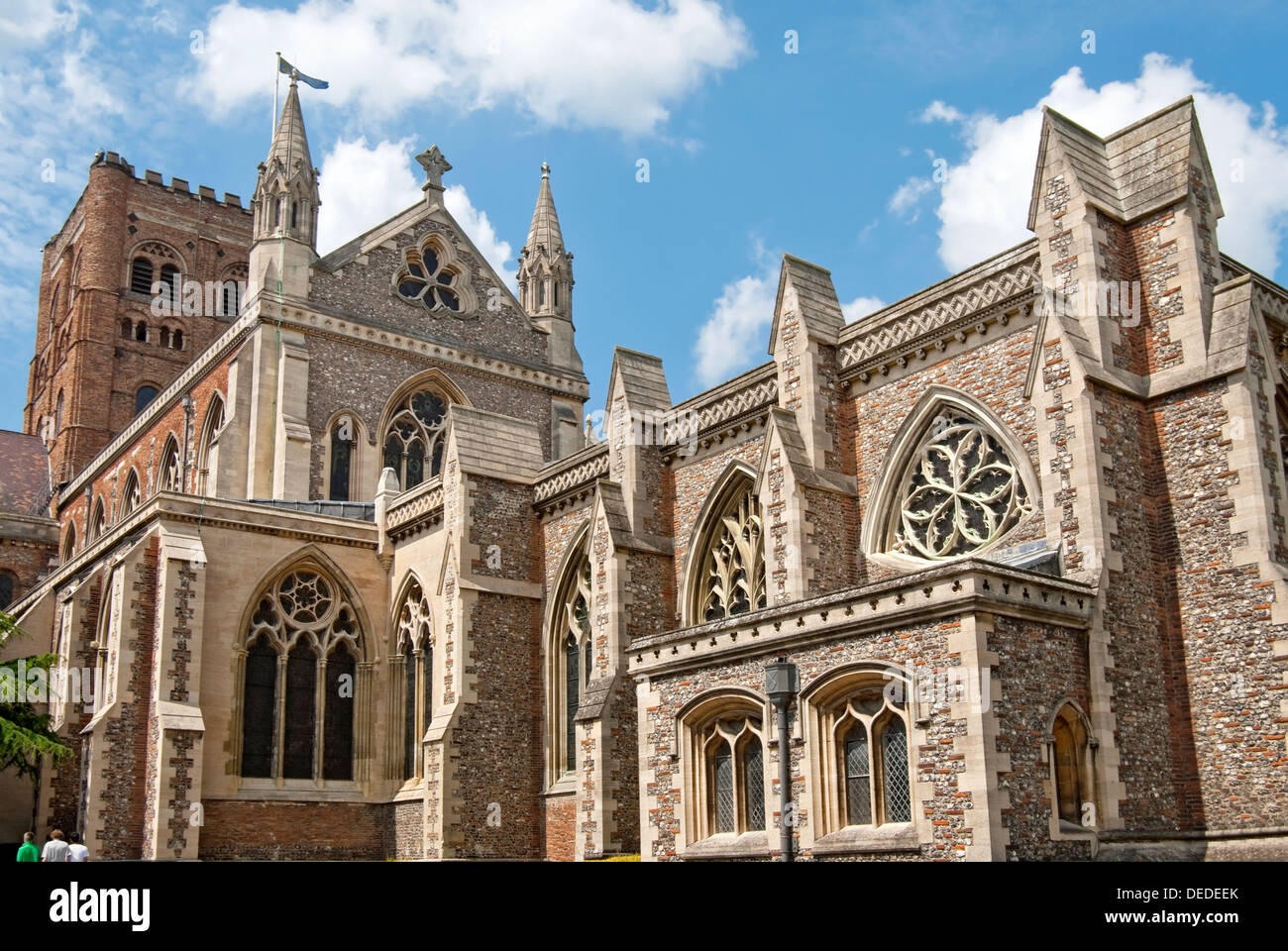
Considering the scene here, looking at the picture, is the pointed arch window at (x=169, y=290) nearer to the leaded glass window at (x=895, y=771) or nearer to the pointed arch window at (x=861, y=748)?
the pointed arch window at (x=861, y=748)

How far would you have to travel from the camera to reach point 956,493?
65.3ft

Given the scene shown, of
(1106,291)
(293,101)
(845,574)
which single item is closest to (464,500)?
(845,574)

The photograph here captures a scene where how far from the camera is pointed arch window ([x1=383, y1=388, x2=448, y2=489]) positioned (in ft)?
119

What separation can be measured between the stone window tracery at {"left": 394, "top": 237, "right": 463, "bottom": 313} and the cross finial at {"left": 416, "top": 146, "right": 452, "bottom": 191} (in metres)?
1.94

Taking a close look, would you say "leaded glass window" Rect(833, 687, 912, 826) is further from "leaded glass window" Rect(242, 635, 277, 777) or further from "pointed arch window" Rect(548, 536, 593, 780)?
"leaded glass window" Rect(242, 635, 277, 777)

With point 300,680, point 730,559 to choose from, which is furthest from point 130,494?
point 730,559

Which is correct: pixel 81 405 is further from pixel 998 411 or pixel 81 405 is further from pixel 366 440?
pixel 998 411

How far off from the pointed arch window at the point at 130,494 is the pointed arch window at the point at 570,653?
22231mm

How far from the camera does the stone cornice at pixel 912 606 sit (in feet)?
49.9

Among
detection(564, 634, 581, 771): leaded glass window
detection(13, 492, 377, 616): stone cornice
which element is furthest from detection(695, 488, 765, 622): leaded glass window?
detection(13, 492, 377, 616): stone cornice

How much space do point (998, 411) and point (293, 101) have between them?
82.5 ft

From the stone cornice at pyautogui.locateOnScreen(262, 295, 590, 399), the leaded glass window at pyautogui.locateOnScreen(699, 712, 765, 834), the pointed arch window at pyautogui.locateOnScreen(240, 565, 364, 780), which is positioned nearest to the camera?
the leaded glass window at pyautogui.locateOnScreen(699, 712, 765, 834)

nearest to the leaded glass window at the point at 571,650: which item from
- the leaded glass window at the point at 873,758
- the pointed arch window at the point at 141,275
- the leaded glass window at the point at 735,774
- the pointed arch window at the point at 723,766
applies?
the pointed arch window at the point at 723,766

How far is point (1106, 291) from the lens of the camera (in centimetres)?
1789
